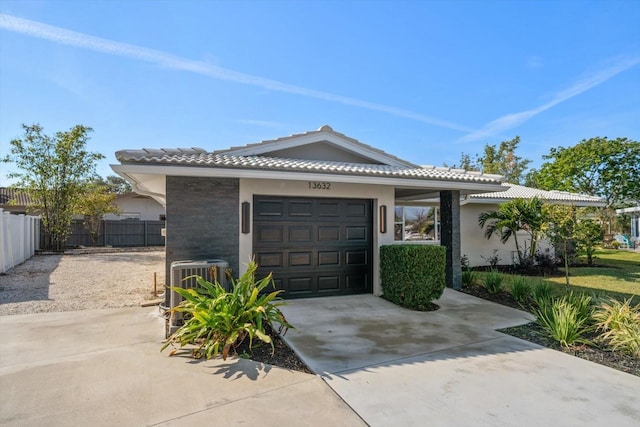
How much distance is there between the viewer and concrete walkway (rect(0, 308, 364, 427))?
10.8 feet

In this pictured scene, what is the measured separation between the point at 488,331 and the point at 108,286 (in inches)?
424

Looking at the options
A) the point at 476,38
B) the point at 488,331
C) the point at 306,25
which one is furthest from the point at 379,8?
the point at 488,331

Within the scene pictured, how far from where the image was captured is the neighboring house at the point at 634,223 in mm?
28250

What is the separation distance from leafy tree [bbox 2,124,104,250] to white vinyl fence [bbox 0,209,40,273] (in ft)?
3.94

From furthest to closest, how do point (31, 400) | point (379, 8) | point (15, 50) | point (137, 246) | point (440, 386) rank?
1. point (137, 246)
2. point (379, 8)
3. point (15, 50)
4. point (440, 386)
5. point (31, 400)

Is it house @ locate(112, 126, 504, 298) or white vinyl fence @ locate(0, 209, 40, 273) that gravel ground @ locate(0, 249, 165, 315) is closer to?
white vinyl fence @ locate(0, 209, 40, 273)

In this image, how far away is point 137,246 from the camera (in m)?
25.8

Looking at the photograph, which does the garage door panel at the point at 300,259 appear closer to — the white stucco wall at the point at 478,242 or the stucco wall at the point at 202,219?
the stucco wall at the point at 202,219

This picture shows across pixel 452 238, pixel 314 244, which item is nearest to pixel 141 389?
pixel 314 244

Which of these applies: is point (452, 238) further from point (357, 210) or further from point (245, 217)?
point (245, 217)

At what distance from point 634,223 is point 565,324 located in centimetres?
3670

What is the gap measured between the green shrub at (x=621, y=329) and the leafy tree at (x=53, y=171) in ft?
85.8

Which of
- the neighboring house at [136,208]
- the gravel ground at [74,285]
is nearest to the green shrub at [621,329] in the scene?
the gravel ground at [74,285]

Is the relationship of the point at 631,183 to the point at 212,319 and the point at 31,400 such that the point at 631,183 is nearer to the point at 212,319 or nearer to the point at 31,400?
the point at 212,319
